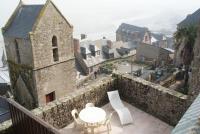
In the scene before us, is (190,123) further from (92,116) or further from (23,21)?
(23,21)

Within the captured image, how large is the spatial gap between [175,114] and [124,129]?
6.30ft

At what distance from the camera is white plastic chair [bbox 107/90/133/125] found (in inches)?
338

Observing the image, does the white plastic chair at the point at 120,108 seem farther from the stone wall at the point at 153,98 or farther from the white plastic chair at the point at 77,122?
the white plastic chair at the point at 77,122

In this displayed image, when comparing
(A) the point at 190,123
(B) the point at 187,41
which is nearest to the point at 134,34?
(B) the point at 187,41

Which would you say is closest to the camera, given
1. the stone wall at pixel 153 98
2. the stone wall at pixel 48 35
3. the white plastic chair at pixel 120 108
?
the stone wall at pixel 153 98

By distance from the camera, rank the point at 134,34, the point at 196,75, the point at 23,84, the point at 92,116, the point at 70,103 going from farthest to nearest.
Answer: the point at 134,34 → the point at 23,84 → the point at 70,103 → the point at 92,116 → the point at 196,75

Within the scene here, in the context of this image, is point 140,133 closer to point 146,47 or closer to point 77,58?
point 77,58

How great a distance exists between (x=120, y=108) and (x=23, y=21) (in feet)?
35.3

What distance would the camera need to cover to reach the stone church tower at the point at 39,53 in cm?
1484

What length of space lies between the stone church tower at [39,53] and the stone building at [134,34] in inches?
1586

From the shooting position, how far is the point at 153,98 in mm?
9055

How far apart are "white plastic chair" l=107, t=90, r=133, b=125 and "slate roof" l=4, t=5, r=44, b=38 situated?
25.9 feet

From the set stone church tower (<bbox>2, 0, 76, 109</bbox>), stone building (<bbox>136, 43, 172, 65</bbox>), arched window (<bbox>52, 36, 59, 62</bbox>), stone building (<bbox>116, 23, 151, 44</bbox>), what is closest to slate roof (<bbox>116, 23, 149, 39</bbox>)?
stone building (<bbox>116, 23, 151, 44</bbox>)

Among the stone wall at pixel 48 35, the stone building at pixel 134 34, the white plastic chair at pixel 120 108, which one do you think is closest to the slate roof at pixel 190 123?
the white plastic chair at pixel 120 108
